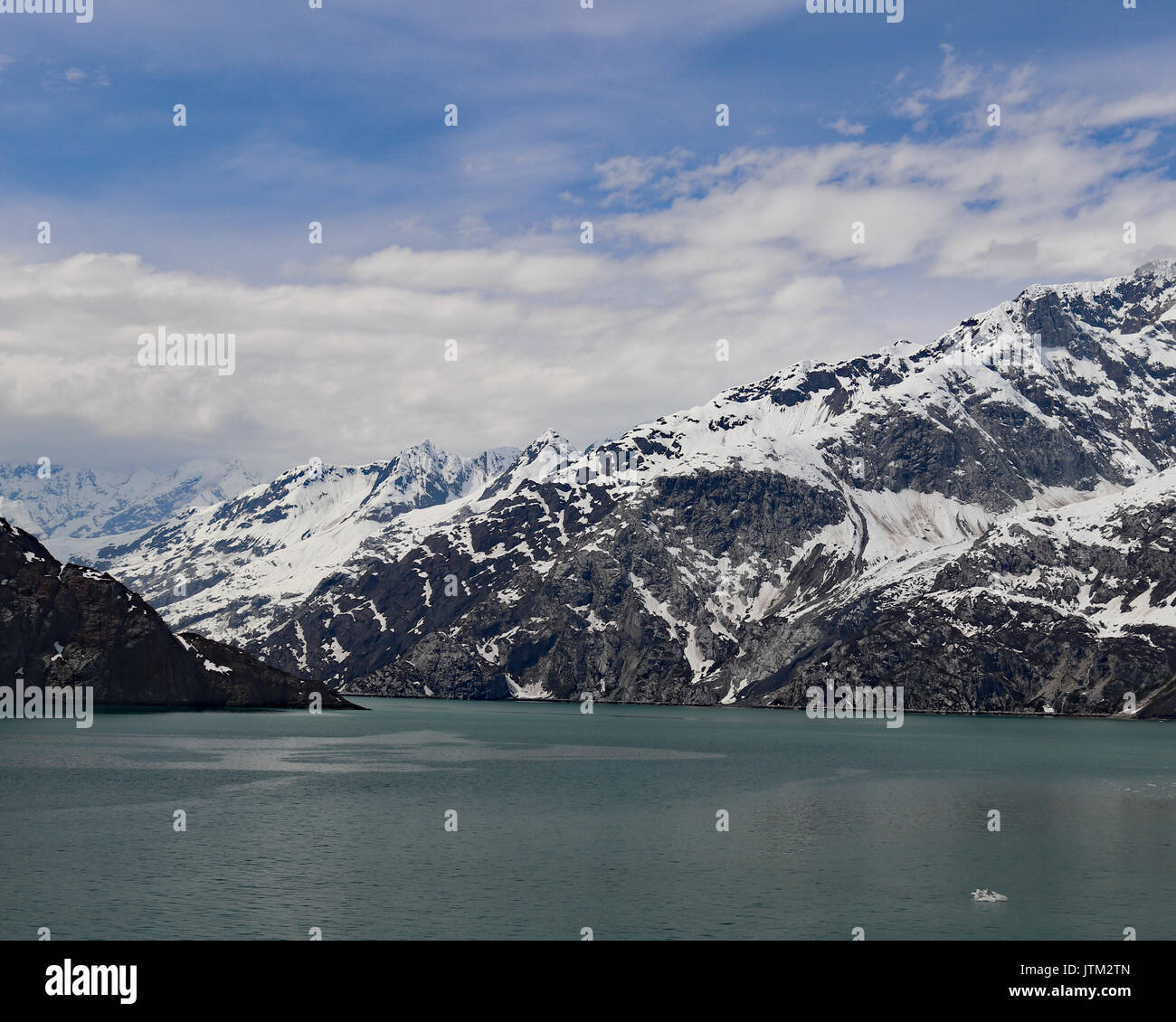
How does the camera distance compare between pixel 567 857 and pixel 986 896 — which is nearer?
pixel 986 896

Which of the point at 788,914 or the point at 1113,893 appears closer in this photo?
the point at 788,914

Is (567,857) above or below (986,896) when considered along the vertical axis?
below

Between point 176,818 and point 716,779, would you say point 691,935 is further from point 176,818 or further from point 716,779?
point 716,779

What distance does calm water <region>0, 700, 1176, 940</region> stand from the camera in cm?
7856

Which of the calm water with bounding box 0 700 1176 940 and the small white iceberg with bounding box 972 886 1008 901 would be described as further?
the small white iceberg with bounding box 972 886 1008 901

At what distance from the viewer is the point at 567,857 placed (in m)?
102

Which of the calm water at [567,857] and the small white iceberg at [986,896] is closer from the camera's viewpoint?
the calm water at [567,857]

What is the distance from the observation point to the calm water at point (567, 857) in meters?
78.6

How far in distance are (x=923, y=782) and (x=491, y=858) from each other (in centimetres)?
9130

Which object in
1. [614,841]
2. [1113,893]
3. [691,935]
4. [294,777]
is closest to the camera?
[691,935]
